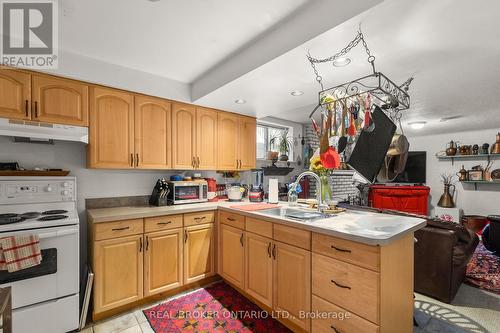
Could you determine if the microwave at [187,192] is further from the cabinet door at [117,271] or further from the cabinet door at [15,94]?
the cabinet door at [15,94]

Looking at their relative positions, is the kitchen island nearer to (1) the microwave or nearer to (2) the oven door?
(2) the oven door

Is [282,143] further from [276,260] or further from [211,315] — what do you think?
[211,315]

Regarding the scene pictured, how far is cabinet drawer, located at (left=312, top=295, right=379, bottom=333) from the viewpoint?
138cm

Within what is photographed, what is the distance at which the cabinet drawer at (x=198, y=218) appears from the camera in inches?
100

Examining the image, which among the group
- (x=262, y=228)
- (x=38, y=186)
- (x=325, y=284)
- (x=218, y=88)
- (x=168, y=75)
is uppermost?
(x=168, y=75)

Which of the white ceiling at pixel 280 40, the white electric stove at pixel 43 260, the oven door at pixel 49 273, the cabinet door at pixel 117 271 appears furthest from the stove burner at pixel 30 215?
the white ceiling at pixel 280 40

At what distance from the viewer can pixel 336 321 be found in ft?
5.00

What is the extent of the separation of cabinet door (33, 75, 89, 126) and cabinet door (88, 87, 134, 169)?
0.07 m

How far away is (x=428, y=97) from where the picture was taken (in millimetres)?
3016

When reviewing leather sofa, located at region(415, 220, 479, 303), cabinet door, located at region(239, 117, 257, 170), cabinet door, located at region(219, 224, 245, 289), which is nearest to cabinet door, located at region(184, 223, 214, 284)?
cabinet door, located at region(219, 224, 245, 289)

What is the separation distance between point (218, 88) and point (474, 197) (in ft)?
21.3

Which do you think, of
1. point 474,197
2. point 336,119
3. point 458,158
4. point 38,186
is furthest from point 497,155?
point 38,186

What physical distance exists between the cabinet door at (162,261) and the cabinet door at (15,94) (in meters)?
1.51

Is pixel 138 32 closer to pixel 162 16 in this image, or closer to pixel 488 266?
pixel 162 16
